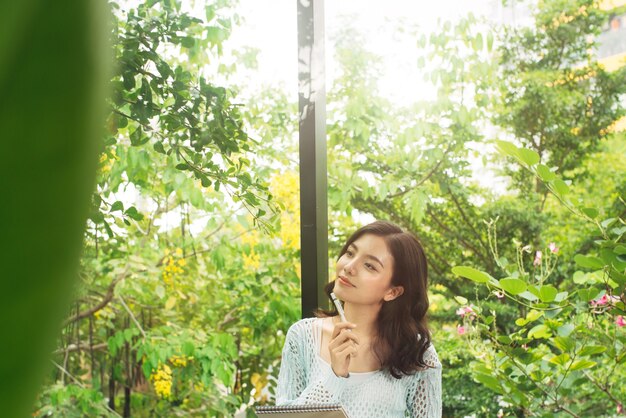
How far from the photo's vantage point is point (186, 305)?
2920 millimetres

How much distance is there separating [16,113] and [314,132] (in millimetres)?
1694

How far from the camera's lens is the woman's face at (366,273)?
1.56 m

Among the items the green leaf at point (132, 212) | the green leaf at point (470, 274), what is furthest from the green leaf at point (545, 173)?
the green leaf at point (132, 212)

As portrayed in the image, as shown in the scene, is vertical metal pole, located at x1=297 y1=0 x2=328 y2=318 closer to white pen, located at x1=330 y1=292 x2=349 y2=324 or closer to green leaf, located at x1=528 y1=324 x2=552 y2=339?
white pen, located at x1=330 y1=292 x2=349 y2=324

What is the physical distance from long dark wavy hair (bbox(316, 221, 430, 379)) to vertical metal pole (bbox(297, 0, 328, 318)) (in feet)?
0.25

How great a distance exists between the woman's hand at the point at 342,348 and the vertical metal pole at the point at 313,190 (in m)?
0.20

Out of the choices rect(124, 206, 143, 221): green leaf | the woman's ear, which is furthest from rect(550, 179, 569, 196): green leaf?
rect(124, 206, 143, 221): green leaf

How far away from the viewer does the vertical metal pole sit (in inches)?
65.8

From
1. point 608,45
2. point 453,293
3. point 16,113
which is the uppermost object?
point 608,45

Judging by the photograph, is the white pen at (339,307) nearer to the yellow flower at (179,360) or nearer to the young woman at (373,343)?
the young woman at (373,343)

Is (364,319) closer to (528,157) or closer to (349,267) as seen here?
(349,267)

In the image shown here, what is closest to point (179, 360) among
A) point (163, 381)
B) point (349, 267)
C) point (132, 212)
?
point (163, 381)

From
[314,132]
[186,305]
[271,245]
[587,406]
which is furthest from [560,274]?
[314,132]

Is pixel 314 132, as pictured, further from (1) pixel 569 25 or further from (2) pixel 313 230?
(1) pixel 569 25
